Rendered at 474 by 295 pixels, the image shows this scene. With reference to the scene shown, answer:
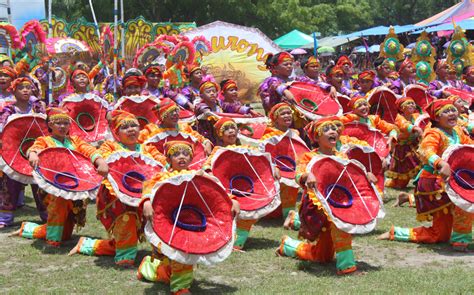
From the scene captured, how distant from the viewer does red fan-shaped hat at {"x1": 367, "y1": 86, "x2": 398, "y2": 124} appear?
10.1 meters

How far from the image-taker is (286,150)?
7672 millimetres

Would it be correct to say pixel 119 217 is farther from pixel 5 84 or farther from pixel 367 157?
pixel 5 84

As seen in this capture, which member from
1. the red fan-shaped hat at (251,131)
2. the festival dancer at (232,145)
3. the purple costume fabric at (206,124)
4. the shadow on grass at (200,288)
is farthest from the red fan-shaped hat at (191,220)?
the purple costume fabric at (206,124)

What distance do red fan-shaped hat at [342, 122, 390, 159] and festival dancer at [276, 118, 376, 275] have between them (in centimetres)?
240

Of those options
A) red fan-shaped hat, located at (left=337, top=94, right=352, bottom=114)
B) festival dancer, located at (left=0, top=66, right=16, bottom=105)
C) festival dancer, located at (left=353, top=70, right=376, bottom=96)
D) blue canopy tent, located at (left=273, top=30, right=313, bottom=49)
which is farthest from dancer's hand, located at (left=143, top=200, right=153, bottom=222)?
blue canopy tent, located at (left=273, top=30, right=313, bottom=49)

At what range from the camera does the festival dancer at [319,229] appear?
5.62m

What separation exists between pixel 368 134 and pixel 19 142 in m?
4.28

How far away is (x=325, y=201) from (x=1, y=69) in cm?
467

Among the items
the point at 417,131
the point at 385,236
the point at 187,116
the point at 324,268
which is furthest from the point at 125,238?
the point at 417,131

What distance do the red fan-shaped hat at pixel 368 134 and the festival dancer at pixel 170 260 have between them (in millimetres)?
3555

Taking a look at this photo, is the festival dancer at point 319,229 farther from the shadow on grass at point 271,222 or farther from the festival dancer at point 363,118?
the festival dancer at point 363,118

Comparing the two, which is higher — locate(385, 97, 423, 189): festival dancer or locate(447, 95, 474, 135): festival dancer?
locate(447, 95, 474, 135): festival dancer

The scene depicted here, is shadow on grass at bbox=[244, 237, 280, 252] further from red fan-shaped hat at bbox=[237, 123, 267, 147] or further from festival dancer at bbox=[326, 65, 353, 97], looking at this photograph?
festival dancer at bbox=[326, 65, 353, 97]

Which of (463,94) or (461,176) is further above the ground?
(461,176)
